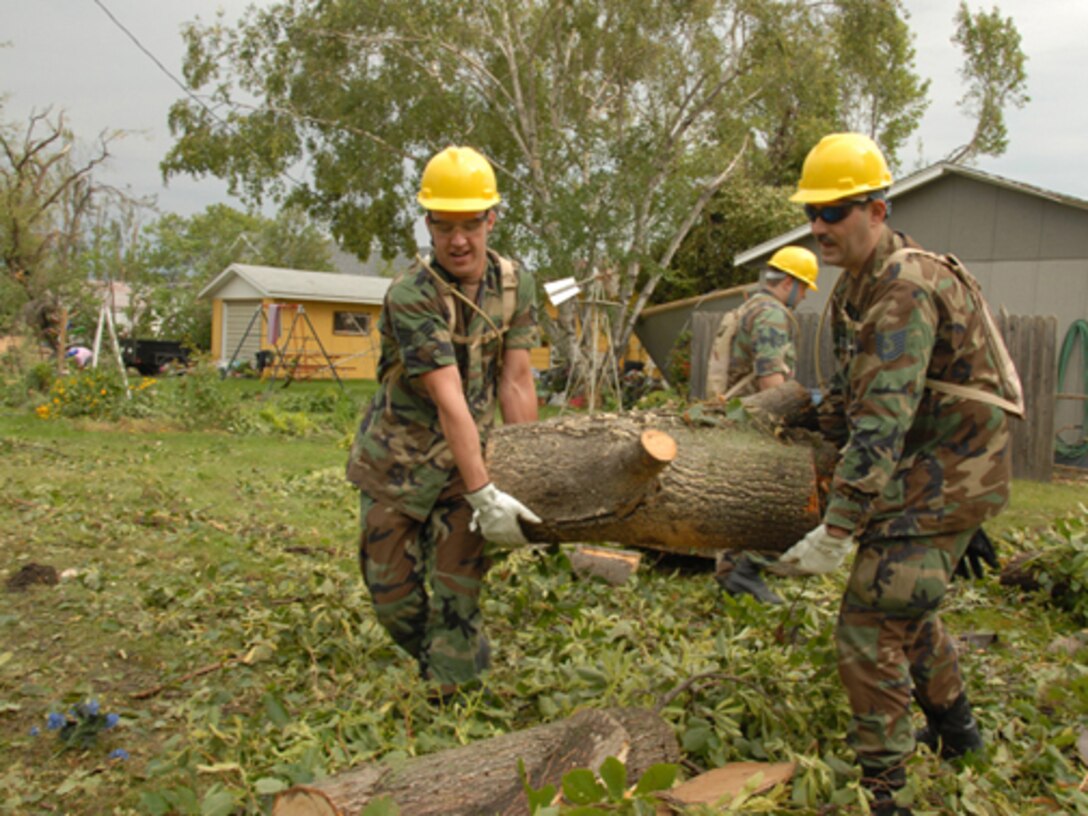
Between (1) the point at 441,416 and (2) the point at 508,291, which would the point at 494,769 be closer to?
(1) the point at 441,416

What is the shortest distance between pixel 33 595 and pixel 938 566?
410cm

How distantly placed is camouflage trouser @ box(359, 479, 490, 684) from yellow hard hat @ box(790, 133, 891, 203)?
1.55 meters

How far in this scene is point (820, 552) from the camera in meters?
2.76

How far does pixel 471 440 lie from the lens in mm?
2977

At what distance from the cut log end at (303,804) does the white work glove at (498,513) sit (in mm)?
1052

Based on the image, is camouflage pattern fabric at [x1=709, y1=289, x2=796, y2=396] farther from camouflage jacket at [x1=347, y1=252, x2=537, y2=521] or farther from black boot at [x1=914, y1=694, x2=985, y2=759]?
black boot at [x1=914, y1=694, x2=985, y2=759]

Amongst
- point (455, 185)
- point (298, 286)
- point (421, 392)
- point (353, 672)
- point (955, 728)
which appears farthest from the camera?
point (298, 286)

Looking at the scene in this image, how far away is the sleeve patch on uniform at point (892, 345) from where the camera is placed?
2570 millimetres

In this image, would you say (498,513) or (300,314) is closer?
(498,513)

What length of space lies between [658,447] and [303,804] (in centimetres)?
131

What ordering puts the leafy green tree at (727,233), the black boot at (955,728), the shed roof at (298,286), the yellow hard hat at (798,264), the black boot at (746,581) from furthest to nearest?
1. the shed roof at (298,286)
2. the leafy green tree at (727,233)
3. the yellow hard hat at (798,264)
4. the black boot at (746,581)
5. the black boot at (955,728)

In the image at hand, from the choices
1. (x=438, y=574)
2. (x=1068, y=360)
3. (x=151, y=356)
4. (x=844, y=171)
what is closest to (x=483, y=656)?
(x=438, y=574)

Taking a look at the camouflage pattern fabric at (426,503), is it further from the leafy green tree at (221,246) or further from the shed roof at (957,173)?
the leafy green tree at (221,246)

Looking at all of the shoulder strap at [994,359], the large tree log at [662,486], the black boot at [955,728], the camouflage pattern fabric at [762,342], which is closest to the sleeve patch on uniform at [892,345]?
the shoulder strap at [994,359]
